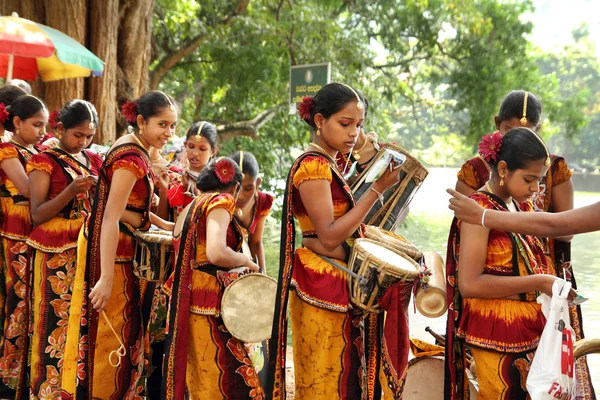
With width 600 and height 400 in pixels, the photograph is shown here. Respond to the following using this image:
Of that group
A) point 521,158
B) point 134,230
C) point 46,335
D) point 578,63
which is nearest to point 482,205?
point 521,158

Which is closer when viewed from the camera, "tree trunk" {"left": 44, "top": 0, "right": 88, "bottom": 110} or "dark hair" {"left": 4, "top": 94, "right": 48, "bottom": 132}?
"dark hair" {"left": 4, "top": 94, "right": 48, "bottom": 132}

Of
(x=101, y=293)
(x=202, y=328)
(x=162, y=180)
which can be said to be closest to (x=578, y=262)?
(x=162, y=180)

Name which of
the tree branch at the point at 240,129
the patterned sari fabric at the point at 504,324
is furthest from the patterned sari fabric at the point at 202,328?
the tree branch at the point at 240,129

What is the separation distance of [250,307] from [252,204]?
138 centimetres

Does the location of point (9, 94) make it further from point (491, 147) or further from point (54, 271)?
point (491, 147)

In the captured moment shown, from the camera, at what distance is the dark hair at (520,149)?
3.00m

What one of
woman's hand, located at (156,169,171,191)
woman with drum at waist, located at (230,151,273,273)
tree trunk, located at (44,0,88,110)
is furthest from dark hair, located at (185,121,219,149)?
tree trunk, located at (44,0,88,110)

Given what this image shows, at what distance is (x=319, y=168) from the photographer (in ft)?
10.4

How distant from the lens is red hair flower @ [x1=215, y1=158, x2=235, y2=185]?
146 inches

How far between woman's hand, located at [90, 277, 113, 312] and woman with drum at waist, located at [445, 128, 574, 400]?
1.87 meters

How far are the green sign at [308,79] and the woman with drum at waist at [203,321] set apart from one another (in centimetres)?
429

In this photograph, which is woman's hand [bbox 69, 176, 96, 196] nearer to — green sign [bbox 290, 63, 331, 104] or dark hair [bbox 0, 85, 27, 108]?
dark hair [bbox 0, 85, 27, 108]

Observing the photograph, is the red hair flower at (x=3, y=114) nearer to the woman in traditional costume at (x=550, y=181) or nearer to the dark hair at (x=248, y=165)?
the dark hair at (x=248, y=165)

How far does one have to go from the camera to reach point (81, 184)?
417 centimetres
